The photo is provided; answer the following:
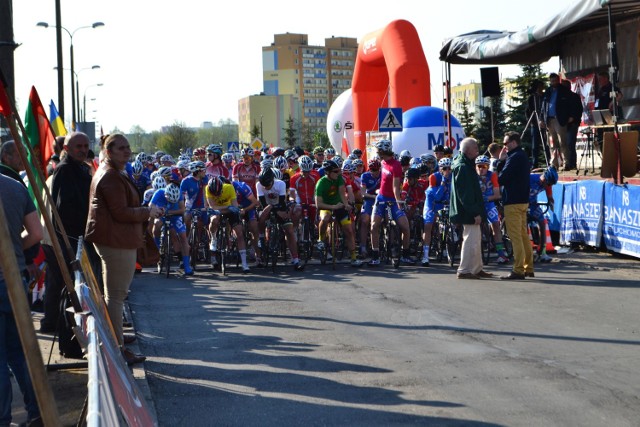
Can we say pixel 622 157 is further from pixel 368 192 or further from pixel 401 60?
pixel 401 60

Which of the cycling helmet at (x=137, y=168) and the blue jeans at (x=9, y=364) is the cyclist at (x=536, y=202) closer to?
the cycling helmet at (x=137, y=168)

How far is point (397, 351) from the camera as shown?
29.7 feet

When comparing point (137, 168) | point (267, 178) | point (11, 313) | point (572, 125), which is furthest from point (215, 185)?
point (11, 313)

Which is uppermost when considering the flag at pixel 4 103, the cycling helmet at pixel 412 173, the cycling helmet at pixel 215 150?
the cycling helmet at pixel 215 150

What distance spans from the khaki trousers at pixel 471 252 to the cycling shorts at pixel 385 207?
8.57 feet

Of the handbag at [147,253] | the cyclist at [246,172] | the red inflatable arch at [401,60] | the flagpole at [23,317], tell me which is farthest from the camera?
the red inflatable arch at [401,60]

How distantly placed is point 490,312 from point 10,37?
6037 millimetres

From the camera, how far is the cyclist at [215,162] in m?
18.9

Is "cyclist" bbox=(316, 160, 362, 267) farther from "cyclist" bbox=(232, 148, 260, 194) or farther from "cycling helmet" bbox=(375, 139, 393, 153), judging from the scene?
"cyclist" bbox=(232, 148, 260, 194)

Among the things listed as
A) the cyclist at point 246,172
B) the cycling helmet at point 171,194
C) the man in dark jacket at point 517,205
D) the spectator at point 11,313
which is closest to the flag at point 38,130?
the spectator at point 11,313

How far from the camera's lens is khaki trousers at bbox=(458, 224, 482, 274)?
47.8 feet

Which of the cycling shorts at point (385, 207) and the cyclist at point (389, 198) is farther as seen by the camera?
the cycling shorts at point (385, 207)

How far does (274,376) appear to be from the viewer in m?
8.16

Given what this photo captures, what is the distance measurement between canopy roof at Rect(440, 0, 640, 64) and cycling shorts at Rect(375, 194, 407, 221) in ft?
17.2
